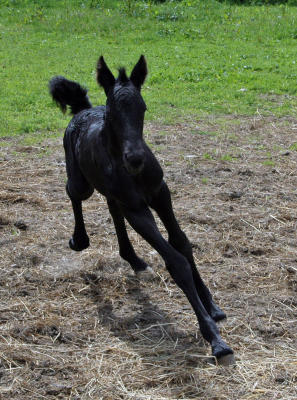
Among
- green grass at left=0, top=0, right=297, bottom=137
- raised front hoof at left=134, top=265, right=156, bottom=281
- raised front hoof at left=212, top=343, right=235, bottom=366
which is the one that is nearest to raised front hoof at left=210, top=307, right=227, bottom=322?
raised front hoof at left=212, top=343, right=235, bottom=366

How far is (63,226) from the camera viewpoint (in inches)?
250

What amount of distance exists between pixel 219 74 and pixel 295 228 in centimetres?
745

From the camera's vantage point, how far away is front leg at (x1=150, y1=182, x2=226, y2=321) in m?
4.44

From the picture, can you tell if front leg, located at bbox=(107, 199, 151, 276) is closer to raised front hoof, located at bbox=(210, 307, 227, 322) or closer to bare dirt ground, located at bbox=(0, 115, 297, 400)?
bare dirt ground, located at bbox=(0, 115, 297, 400)

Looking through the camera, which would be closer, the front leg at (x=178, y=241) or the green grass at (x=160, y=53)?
the front leg at (x=178, y=241)

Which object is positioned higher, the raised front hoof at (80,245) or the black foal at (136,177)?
the black foal at (136,177)

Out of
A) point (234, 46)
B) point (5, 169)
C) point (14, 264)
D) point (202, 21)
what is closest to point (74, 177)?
point (14, 264)

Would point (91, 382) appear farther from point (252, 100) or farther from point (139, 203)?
point (252, 100)

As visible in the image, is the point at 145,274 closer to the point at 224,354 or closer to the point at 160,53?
the point at 224,354

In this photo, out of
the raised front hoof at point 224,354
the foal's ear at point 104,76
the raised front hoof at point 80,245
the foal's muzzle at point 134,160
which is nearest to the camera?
the foal's muzzle at point 134,160

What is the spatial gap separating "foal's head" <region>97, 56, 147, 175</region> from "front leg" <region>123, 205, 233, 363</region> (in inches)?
19.2

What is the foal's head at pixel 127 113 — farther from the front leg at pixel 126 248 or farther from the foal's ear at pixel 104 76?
the front leg at pixel 126 248

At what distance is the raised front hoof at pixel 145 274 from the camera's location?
5.21 m

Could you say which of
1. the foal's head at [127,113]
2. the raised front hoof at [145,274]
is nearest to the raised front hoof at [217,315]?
the raised front hoof at [145,274]
